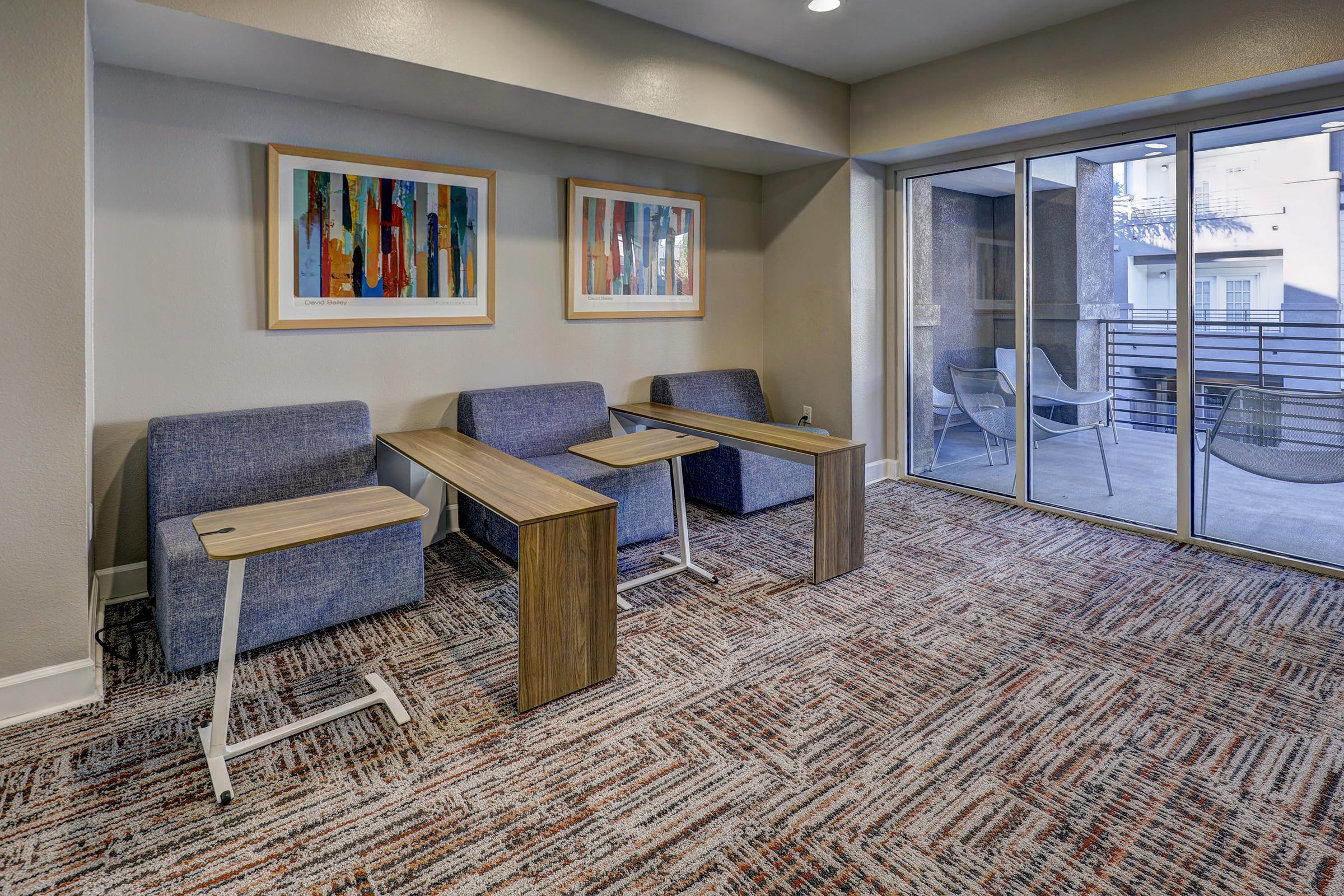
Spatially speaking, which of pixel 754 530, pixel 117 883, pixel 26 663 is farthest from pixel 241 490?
pixel 754 530

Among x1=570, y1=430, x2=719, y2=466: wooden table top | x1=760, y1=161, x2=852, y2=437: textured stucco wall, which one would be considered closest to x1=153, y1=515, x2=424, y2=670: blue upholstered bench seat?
x1=570, y1=430, x2=719, y2=466: wooden table top

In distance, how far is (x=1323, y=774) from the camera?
1.59 meters

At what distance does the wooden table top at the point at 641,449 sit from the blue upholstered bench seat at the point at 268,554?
64 centimetres

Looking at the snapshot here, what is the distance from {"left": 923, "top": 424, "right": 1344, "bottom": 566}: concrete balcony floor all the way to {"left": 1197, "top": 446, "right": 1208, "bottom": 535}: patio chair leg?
0.01 metres

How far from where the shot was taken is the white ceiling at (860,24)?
9.07ft

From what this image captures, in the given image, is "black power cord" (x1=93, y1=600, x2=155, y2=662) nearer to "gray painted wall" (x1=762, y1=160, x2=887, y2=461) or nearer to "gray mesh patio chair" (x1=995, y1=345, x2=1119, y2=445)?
"gray painted wall" (x1=762, y1=160, x2=887, y2=461)

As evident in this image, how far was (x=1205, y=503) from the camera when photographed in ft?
9.84

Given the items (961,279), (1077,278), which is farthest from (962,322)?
(1077,278)

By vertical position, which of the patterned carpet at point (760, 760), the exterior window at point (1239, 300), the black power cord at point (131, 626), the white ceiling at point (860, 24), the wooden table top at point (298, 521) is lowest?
the patterned carpet at point (760, 760)

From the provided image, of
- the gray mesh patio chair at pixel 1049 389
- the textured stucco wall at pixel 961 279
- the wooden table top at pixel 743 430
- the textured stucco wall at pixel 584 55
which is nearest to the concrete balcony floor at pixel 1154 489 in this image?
the gray mesh patio chair at pixel 1049 389

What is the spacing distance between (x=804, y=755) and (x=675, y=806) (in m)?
0.34

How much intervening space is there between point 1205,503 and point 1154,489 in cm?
20

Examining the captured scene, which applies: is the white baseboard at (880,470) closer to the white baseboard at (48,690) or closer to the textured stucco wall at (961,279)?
the textured stucco wall at (961,279)

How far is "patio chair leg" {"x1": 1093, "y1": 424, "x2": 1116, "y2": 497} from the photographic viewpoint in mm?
3314
